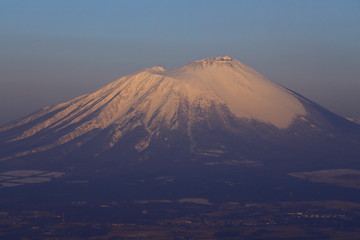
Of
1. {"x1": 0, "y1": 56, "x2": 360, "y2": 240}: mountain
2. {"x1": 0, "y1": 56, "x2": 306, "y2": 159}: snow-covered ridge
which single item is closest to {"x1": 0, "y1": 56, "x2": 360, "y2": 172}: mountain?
{"x1": 0, "y1": 56, "x2": 306, "y2": 159}: snow-covered ridge

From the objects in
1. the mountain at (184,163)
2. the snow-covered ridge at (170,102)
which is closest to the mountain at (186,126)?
the snow-covered ridge at (170,102)

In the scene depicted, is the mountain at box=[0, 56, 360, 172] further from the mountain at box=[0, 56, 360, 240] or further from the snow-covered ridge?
the mountain at box=[0, 56, 360, 240]

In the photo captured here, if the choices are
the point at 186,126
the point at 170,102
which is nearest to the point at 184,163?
the point at 186,126

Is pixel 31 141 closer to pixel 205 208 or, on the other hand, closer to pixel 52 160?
pixel 52 160

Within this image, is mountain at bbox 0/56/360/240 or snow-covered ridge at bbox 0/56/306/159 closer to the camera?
mountain at bbox 0/56/360/240

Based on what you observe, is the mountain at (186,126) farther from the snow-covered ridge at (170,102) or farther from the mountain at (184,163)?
the mountain at (184,163)

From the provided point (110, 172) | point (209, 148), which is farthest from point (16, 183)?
point (209, 148)

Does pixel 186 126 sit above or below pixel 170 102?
below

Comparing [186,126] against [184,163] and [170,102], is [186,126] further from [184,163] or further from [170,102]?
[184,163]
